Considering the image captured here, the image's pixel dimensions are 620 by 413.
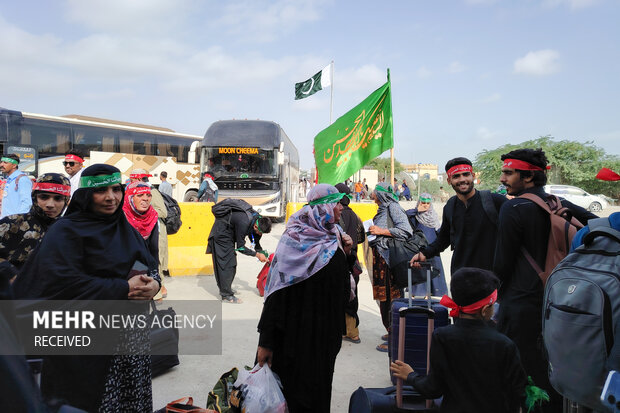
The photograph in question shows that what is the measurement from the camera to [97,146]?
16250 millimetres

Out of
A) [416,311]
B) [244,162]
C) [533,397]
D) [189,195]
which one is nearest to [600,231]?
[533,397]

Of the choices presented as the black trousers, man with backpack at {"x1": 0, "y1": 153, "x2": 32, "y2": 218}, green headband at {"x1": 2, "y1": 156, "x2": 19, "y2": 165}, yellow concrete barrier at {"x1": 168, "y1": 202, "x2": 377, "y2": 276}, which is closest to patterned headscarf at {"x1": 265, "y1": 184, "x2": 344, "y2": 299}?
the black trousers

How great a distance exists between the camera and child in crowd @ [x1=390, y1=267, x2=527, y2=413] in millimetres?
1900

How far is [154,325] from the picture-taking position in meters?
3.78

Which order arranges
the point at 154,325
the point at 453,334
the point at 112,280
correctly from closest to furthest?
the point at 453,334, the point at 112,280, the point at 154,325

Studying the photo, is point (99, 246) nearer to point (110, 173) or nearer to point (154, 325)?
point (110, 173)

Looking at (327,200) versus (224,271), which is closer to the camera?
(327,200)

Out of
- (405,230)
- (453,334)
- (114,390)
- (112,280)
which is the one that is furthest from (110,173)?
(405,230)

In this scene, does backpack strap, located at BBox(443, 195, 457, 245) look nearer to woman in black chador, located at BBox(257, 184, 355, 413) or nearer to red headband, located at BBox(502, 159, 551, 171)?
red headband, located at BBox(502, 159, 551, 171)

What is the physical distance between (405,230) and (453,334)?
221cm

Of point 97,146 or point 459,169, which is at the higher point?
point 97,146

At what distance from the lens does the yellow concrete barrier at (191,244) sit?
760cm

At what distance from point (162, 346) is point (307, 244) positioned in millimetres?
2057

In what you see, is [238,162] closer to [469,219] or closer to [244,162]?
[244,162]
